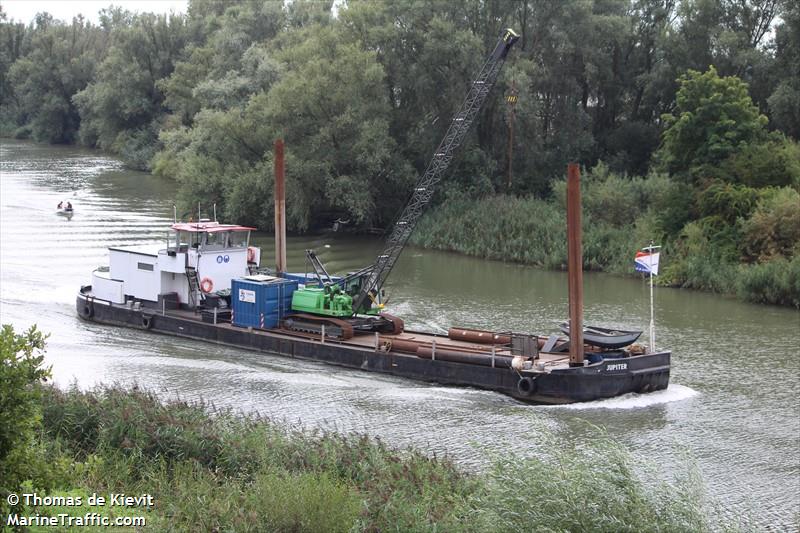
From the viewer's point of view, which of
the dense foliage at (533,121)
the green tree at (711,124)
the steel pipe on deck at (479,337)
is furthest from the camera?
the dense foliage at (533,121)

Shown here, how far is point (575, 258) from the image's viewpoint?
22219 millimetres

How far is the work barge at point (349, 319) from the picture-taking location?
22577mm

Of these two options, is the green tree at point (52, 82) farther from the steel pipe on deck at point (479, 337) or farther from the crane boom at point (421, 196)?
the steel pipe on deck at point (479, 337)

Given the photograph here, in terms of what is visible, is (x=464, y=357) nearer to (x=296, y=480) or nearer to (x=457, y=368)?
(x=457, y=368)

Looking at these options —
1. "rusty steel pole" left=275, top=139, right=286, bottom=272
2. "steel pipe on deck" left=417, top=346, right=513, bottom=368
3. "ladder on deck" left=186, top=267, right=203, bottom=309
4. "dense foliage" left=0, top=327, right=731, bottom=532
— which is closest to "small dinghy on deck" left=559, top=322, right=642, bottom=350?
"steel pipe on deck" left=417, top=346, right=513, bottom=368

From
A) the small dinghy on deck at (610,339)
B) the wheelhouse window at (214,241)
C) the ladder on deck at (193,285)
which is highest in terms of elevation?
the wheelhouse window at (214,241)

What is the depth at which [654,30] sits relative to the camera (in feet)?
180

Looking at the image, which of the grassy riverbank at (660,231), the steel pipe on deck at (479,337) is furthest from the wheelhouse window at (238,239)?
the grassy riverbank at (660,231)

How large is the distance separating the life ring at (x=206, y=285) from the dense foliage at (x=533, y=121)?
15.8 meters

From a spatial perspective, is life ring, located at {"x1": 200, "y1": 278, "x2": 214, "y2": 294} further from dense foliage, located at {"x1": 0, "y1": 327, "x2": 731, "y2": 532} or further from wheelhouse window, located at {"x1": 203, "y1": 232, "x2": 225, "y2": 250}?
dense foliage, located at {"x1": 0, "y1": 327, "x2": 731, "y2": 532}

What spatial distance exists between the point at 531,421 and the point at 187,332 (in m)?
11.3

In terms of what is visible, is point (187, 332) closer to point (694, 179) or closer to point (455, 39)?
point (694, 179)

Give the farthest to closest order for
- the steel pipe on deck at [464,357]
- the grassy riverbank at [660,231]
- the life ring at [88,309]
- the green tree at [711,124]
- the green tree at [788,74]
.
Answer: the green tree at [788,74]
the green tree at [711,124]
the grassy riverbank at [660,231]
the life ring at [88,309]
the steel pipe on deck at [464,357]

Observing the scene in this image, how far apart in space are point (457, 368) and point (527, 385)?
194cm
